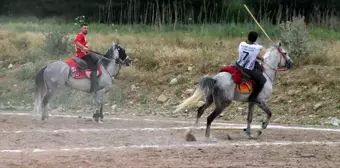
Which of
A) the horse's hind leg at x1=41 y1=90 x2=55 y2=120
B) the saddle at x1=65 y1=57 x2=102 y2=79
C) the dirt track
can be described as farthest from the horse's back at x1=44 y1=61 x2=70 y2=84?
the dirt track

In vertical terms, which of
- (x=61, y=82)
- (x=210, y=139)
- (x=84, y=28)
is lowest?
(x=210, y=139)

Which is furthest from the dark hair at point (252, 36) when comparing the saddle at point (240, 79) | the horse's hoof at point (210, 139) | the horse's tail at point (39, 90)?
the horse's tail at point (39, 90)

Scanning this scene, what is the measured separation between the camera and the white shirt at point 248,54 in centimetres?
1427

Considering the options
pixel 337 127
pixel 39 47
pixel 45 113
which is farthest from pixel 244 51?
pixel 39 47

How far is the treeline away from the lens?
3462 cm

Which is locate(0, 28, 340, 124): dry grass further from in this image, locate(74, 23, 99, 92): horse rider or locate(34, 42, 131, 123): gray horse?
locate(74, 23, 99, 92): horse rider

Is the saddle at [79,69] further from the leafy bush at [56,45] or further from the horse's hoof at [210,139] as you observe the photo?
the leafy bush at [56,45]

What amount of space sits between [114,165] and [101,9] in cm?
3759

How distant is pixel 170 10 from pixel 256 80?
827 inches

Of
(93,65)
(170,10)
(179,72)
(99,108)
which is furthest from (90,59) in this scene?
(170,10)

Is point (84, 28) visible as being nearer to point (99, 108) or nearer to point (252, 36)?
point (99, 108)

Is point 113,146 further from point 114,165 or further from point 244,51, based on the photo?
point 244,51

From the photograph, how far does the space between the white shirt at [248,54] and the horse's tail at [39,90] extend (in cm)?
588

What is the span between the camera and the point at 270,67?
1533 centimetres
